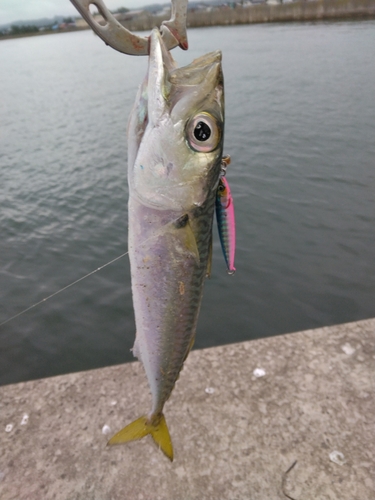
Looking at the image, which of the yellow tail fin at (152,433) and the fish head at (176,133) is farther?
the yellow tail fin at (152,433)

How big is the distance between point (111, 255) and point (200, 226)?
6.23 metres

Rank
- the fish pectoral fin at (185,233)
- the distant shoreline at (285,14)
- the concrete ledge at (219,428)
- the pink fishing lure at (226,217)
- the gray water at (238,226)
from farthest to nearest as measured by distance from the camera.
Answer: the distant shoreline at (285,14) < the gray water at (238,226) < the concrete ledge at (219,428) < the pink fishing lure at (226,217) < the fish pectoral fin at (185,233)

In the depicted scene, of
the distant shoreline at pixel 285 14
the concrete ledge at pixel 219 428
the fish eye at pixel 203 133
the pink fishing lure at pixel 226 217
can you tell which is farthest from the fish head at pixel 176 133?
the distant shoreline at pixel 285 14

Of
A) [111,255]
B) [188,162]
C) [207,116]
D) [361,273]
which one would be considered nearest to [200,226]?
[188,162]

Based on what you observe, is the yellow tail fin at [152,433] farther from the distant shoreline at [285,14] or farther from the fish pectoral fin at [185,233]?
the distant shoreline at [285,14]

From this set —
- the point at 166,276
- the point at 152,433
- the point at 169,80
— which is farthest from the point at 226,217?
the point at 152,433

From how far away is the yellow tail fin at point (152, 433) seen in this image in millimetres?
2377

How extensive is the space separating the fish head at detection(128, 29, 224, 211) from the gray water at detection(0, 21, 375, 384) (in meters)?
4.13

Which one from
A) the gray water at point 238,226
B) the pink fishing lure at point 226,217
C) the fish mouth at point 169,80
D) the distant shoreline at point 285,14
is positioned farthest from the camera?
the distant shoreline at point 285,14

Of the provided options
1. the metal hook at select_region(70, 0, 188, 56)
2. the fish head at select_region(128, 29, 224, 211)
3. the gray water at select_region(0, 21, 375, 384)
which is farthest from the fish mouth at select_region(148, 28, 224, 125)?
the gray water at select_region(0, 21, 375, 384)

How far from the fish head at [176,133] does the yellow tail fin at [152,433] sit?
1401 millimetres

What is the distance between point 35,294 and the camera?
6.92m

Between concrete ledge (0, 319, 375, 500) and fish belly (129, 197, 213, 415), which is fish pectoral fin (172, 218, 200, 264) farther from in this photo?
concrete ledge (0, 319, 375, 500)

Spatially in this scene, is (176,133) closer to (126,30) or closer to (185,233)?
(185,233)
